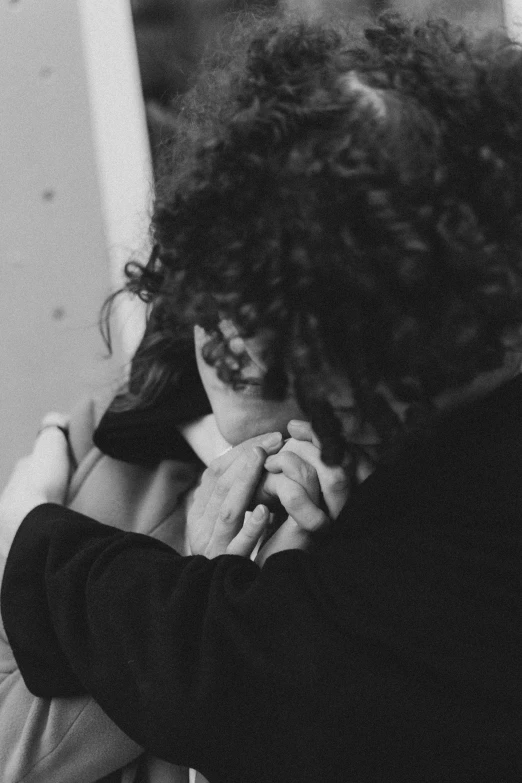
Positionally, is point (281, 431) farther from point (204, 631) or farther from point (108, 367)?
point (108, 367)

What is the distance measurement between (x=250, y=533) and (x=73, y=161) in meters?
1.01

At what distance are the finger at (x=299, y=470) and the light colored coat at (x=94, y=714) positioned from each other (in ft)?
0.85

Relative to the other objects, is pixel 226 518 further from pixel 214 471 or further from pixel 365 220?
pixel 365 220

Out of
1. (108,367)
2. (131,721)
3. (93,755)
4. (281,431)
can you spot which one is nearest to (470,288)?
(281,431)

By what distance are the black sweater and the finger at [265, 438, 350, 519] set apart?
31mm

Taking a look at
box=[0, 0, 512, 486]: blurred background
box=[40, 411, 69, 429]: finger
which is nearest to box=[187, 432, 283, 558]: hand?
box=[40, 411, 69, 429]: finger

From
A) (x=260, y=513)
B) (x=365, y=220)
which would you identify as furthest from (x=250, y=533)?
(x=365, y=220)

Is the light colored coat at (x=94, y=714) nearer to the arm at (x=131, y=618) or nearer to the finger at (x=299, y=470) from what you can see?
the arm at (x=131, y=618)

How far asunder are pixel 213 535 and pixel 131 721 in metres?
0.22

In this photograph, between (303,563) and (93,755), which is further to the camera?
(93,755)

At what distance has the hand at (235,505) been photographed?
957 millimetres

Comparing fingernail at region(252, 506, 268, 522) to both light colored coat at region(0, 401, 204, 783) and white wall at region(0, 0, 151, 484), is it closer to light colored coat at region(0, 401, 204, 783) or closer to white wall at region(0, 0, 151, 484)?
light colored coat at region(0, 401, 204, 783)

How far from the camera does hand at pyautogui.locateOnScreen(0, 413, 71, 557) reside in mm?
1092

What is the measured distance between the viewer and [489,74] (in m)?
0.83
